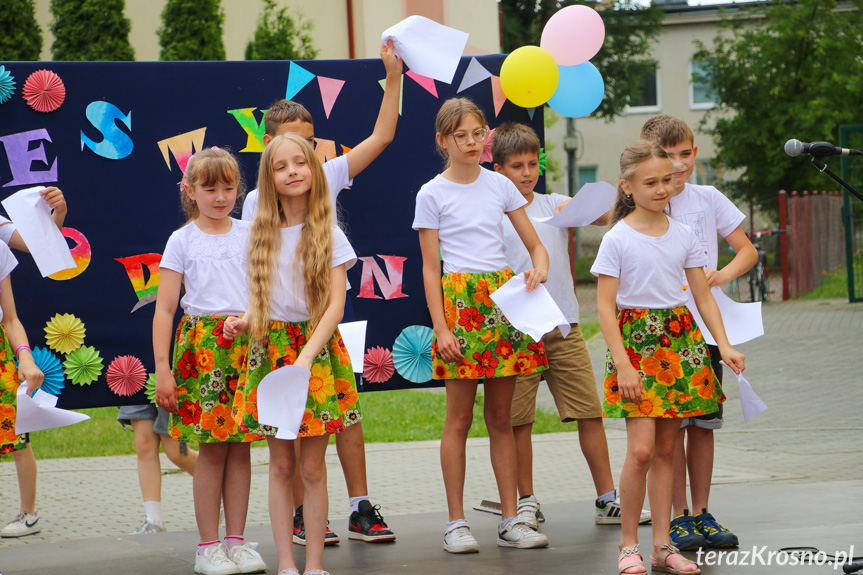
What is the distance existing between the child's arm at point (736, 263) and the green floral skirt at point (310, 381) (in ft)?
5.31

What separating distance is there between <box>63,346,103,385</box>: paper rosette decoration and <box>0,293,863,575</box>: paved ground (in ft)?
2.61

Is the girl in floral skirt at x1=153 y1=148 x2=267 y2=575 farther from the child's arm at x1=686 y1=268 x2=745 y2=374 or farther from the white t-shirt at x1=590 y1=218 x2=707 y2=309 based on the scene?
the child's arm at x1=686 y1=268 x2=745 y2=374

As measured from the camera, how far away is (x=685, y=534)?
4.21m

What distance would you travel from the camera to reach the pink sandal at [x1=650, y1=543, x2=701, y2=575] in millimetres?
3711

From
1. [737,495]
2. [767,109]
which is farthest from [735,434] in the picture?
[767,109]

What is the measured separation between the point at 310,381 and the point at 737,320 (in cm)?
194

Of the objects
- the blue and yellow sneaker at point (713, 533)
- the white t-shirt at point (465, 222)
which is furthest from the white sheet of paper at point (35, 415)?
the blue and yellow sneaker at point (713, 533)

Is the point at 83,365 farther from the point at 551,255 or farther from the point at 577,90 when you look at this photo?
the point at 577,90

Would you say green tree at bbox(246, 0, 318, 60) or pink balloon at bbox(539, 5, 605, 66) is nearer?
pink balloon at bbox(539, 5, 605, 66)

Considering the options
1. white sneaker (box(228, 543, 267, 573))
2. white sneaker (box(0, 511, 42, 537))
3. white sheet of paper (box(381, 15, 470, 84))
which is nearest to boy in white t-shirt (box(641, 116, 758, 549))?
white sheet of paper (box(381, 15, 470, 84))

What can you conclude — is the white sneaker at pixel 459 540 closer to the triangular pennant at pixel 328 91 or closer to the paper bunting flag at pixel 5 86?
the triangular pennant at pixel 328 91

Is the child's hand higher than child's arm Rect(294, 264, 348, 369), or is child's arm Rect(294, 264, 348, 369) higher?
the child's hand

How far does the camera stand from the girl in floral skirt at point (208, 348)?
399cm

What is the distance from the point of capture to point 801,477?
5.97m
